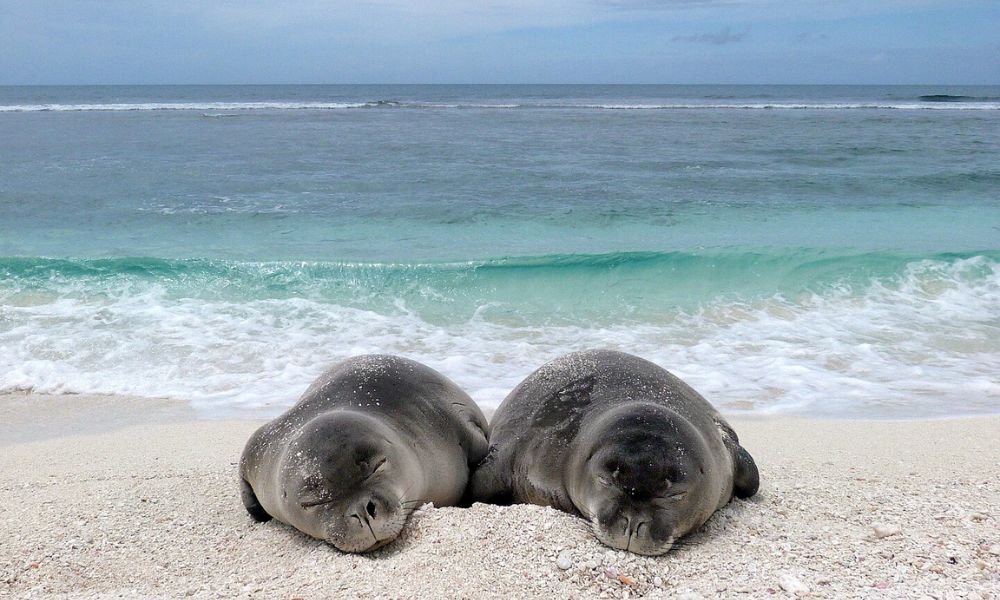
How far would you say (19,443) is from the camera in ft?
21.8

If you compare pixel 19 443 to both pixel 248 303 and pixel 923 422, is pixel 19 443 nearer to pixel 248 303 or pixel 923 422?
pixel 248 303

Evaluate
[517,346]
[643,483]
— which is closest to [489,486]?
[643,483]

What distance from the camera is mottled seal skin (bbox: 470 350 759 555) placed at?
Result: 12.1ft

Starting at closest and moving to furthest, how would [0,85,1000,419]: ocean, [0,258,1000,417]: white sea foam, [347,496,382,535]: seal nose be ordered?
[347,496,382,535]: seal nose < [0,258,1000,417]: white sea foam < [0,85,1000,419]: ocean

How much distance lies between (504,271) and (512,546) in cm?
832

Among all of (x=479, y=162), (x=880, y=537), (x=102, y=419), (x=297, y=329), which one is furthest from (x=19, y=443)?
(x=479, y=162)

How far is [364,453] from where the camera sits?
12.3ft

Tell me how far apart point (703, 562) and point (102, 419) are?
545 centimetres

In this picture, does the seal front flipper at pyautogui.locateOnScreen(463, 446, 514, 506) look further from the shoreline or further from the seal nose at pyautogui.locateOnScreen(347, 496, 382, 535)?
the seal nose at pyautogui.locateOnScreen(347, 496, 382, 535)

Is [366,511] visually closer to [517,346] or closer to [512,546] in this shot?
[512,546]

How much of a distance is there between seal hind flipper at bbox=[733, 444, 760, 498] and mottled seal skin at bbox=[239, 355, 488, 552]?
1448 mm

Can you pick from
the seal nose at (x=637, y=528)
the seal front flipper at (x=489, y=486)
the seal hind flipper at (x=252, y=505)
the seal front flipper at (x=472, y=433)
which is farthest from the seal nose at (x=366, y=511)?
the seal front flipper at (x=472, y=433)

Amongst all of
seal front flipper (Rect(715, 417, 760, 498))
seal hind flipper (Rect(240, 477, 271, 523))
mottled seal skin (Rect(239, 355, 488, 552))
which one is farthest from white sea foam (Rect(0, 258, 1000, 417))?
seal hind flipper (Rect(240, 477, 271, 523))

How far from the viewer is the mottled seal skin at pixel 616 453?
12.1 feet
